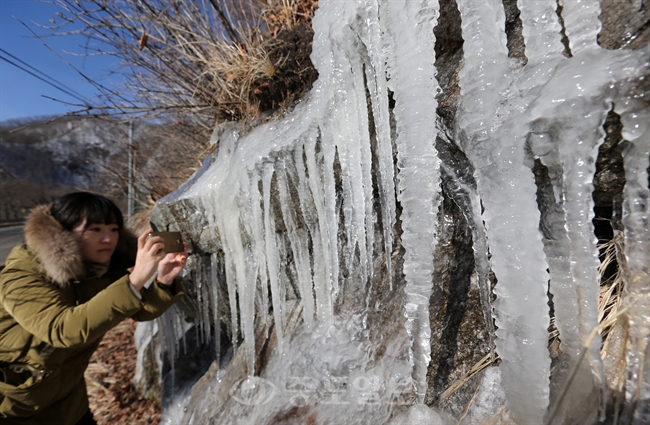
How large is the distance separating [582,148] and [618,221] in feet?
1.36

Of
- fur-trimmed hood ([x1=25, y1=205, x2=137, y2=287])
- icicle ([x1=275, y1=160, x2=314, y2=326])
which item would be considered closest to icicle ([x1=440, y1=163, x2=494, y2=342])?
icicle ([x1=275, y1=160, x2=314, y2=326])

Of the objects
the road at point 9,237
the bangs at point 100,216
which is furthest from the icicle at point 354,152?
the road at point 9,237

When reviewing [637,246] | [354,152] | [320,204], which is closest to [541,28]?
[637,246]

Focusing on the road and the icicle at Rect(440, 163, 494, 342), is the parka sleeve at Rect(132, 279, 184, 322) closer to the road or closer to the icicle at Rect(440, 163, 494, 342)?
the icicle at Rect(440, 163, 494, 342)

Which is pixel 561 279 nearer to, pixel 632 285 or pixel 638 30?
pixel 632 285

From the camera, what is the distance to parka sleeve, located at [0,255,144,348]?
4.98ft

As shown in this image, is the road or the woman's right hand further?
the road

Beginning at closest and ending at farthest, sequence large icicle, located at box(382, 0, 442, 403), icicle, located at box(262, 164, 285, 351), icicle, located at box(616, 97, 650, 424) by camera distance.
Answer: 1. icicle, located at box(616, 97, 650, 424)
2. large icicle, located at box(382, 0, 442, 403)
3. icicle, located at box(262, 164, 285, 351)

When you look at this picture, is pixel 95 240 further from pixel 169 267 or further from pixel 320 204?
pixel 320 204

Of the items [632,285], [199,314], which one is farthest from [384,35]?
[199,314]

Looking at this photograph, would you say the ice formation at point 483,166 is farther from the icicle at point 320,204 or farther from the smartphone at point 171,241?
the smartphone at point 171,241

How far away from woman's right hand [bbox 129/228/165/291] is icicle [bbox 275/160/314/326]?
0.74 meters

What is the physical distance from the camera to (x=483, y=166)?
38.4 inches

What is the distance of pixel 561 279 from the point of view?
34.7 inches
